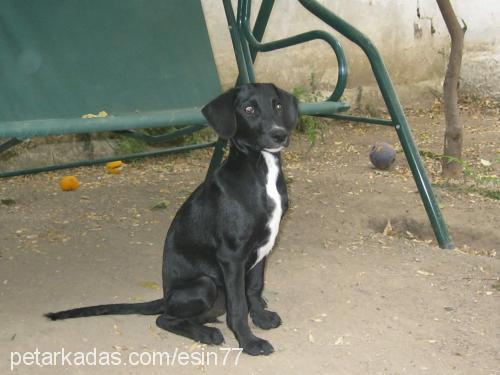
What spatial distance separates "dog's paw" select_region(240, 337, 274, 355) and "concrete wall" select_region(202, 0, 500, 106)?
11.2 ft

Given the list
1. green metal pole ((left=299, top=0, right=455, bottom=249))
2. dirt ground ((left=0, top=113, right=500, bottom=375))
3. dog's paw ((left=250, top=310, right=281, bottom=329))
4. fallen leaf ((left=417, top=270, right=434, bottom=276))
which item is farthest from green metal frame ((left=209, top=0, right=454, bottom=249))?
dog's paw ((left=250, top=310, right=281, bottom=329))

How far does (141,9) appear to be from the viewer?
356 cm

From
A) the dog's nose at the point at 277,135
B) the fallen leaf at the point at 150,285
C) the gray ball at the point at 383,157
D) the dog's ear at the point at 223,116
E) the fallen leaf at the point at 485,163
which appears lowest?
the fallen leaf at the point at 485,163

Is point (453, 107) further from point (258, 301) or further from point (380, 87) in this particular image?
point (258, 301)

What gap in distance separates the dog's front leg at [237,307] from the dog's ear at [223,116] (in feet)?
1.28

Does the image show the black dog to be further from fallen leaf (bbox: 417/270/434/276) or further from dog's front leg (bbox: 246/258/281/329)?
fallen leaf (bbox: 417/270/434/276)

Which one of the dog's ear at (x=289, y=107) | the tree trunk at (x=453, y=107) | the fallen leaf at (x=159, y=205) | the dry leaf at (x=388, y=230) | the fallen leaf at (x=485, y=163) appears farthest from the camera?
the fallen leaf at (x=485, y=163)

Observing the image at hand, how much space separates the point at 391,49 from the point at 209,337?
15.0 ft

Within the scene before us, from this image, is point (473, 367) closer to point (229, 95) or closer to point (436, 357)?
point (436, 357)

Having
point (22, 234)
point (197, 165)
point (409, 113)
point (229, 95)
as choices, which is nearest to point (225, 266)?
point (229, 95)

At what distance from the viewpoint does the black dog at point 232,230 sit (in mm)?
2203

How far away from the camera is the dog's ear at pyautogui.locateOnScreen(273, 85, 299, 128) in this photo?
7.65 feet

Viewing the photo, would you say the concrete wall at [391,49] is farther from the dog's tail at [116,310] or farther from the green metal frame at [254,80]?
the dog's tail at [116,310]

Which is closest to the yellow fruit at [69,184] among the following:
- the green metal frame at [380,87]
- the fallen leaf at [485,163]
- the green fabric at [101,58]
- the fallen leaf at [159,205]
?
the fallen leaf at [159,205]
